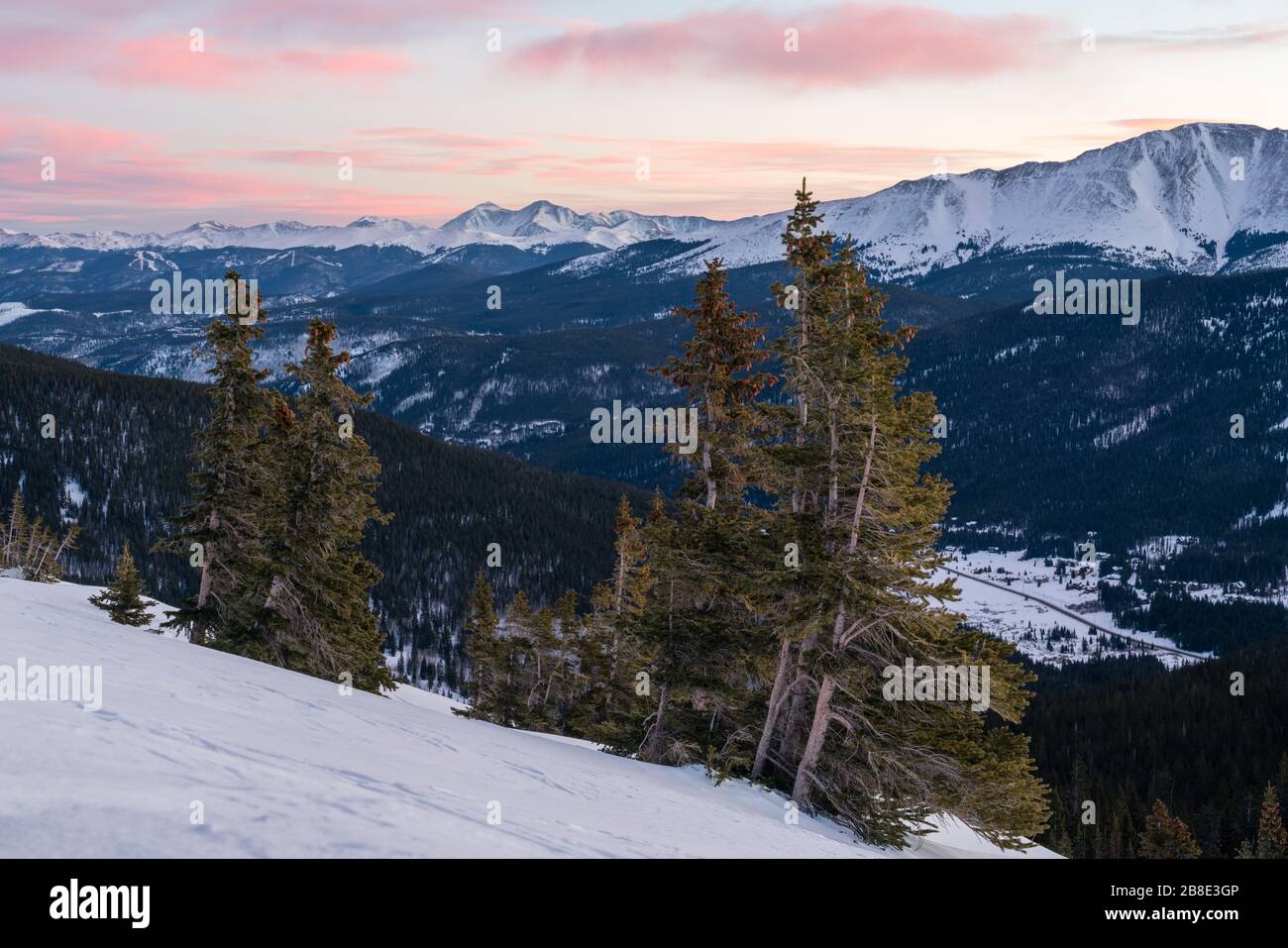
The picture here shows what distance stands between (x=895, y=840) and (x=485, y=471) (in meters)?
183

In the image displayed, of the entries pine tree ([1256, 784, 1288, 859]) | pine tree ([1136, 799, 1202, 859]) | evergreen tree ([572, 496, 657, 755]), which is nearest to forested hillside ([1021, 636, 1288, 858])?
pine tree ([1136, 799, 1202, 859])

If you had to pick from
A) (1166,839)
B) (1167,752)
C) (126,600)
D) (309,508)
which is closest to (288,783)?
(309,508)

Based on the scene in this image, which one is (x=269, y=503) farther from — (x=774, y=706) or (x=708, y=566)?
(x=774, y=706)

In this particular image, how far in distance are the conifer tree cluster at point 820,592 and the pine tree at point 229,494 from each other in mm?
11291

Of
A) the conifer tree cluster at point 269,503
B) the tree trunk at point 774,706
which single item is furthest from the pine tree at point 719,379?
the conifer tree cluster at point 269,503

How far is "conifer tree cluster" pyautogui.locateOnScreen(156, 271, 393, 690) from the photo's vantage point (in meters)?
24.7

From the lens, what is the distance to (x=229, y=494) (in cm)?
2542

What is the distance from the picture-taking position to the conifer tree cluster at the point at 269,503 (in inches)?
973

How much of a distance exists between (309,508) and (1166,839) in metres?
58.0

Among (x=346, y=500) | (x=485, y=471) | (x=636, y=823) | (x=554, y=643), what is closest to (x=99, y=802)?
(x=636, y=823)

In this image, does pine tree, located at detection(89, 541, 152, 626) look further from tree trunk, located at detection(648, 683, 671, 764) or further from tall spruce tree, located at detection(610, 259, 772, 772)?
tall spruce tree, located at detection(610, 259, 772, 772)

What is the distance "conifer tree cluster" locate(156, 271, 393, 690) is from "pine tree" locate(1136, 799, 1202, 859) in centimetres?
5058

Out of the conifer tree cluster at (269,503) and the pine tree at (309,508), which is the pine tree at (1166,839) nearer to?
the pine tree at (309,508)
